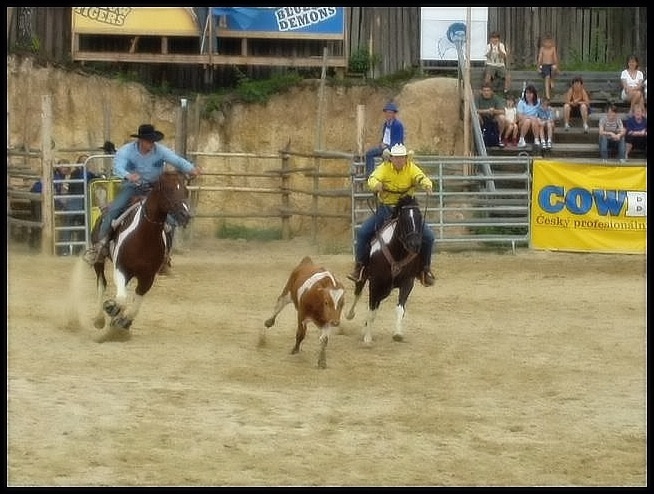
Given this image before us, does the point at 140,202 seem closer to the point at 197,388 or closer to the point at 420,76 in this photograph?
the point at 197,388

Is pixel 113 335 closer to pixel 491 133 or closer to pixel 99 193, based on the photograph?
pixel 99 193

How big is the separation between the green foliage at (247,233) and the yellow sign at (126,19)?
449 cm

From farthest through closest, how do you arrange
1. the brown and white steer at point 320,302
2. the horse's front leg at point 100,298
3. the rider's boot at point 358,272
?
1. the rider's boot at point 358,272
2. the horse's front leg at point 100,298
3. the brown and white steer at point 320,302

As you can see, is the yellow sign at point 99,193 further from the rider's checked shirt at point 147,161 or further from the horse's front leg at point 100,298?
the rider's checked shirt at point 147,161

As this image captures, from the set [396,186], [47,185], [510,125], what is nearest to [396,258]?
[396,186]

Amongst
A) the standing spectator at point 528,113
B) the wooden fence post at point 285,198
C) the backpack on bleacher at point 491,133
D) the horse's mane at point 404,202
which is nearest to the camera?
the horse's mane at point 404,202

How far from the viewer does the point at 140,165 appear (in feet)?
41.7

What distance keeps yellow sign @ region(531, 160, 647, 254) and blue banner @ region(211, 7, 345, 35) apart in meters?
6.96

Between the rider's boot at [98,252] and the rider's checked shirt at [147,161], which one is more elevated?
the rider's checked shirt at [147,161]

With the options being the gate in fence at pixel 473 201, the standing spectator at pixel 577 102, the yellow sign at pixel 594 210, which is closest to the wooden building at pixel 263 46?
the standing spectator at pixel 577 102

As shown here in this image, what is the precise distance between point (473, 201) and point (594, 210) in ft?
6.56

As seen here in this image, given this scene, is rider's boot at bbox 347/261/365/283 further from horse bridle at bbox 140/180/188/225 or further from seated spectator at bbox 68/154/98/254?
seated spectator at bbox 68/154/98/254

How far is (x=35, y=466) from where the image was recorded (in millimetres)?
7652

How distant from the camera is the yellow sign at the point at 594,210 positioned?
20531 millimetres
